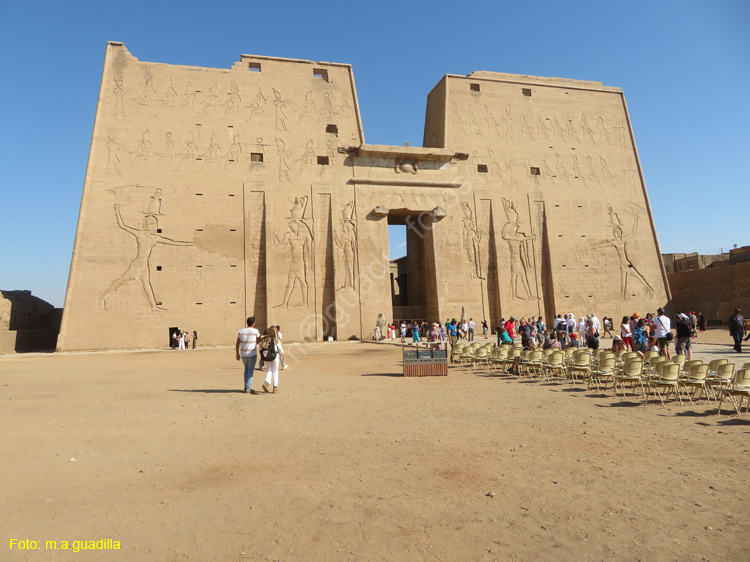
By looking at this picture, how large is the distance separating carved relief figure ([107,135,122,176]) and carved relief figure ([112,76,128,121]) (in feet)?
4.14

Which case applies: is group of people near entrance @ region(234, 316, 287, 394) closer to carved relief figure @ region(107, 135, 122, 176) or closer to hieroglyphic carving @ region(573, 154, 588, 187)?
carved relief figure @ region(107, 135, 122, 176)

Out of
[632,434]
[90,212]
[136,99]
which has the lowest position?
[632,434]

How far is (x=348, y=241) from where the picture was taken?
25.2 metres

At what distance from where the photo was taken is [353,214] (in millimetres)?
25484

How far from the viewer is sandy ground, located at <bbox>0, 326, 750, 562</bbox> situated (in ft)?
9.49

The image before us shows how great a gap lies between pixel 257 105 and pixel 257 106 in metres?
0.06

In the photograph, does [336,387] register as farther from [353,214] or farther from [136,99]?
[136,99]

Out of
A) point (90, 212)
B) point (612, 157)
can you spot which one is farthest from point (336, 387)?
point (612, 157)

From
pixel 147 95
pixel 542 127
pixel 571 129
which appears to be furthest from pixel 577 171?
pixel 147 95

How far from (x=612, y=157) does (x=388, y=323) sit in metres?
19.0

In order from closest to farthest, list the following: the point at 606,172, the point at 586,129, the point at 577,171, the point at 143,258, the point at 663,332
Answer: the point at 663,332
the point at 143,258
the point at 577,171
the point at 606,172
the point at 586,129

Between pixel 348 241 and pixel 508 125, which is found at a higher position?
pixel 508 125

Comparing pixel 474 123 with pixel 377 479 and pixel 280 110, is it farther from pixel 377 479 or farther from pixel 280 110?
pixel 377 479

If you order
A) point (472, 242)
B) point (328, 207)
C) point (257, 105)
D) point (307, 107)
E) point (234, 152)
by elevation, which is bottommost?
point (472, 242)
